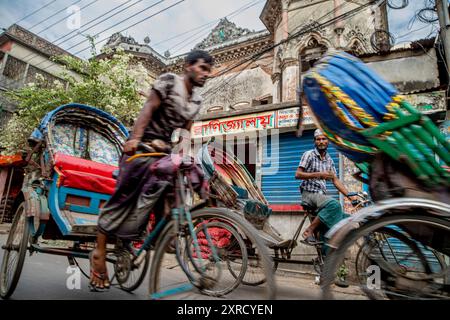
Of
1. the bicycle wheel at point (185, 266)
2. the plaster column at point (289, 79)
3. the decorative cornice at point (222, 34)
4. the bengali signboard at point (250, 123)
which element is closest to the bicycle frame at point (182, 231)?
the bicycle wheel at point (185, 266)

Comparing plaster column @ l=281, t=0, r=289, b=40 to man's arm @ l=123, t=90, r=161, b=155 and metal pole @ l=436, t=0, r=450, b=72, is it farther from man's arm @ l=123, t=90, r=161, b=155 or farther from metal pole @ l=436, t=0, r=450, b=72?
man's arm @ l=123, t=90, r=161, b=155

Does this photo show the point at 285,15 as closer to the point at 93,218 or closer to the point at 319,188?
the point at 319,188

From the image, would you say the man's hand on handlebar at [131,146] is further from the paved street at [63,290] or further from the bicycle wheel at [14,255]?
the bicycle wheel at [14,255]

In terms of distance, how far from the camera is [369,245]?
6.41 feet

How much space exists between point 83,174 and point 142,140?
54.5 inches

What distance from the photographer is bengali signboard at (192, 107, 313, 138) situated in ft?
25.0

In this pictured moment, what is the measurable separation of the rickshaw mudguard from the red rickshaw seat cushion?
8.73 feet

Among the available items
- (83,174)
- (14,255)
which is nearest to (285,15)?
(83,174)

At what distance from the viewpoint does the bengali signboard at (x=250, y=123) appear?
7625mm

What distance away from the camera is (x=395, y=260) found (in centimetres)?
196

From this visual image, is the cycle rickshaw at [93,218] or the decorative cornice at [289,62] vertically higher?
the decorative cornice at [289,62]

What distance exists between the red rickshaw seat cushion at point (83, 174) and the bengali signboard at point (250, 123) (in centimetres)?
510
